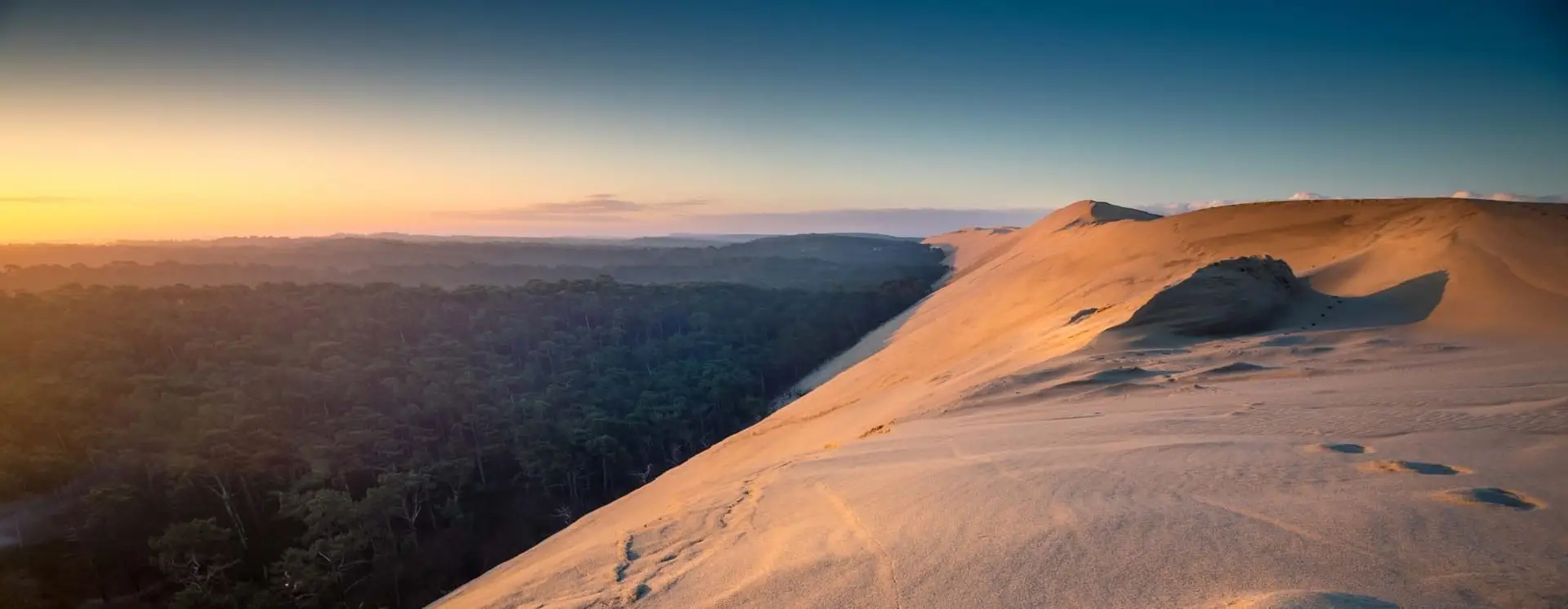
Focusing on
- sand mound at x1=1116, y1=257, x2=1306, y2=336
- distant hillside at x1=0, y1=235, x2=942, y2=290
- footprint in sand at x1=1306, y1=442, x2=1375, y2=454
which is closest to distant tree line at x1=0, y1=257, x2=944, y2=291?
distant hillside at x1=0, y1=235, x2=942, y2=290

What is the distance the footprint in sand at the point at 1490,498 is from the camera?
9.14ft

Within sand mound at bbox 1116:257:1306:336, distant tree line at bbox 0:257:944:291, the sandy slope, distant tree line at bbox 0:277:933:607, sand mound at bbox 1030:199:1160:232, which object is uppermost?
sand mound at bbox 1030:199:1160:232

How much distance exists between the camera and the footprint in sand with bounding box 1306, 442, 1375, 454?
12.5 feet

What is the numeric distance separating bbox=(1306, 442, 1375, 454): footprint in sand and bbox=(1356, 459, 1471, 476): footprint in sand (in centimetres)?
26

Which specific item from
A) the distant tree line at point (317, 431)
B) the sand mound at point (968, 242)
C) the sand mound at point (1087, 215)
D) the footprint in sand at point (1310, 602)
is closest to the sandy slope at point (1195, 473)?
the footprint in sand at point (1310, 602)

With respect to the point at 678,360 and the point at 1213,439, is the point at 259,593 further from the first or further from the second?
the point at 678,360

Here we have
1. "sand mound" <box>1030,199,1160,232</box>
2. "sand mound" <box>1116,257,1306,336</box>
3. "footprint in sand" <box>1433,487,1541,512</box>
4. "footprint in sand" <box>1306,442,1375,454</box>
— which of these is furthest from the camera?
"sand mound" <box>1030,199,1160,232</box>

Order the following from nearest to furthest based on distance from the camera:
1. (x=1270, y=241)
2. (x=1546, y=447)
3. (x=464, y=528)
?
(x=1546, y=447) → (x=1270, y=241) → (x=464, y=528)

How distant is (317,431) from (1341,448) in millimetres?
24405

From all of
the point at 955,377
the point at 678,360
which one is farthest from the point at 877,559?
the point at 678,360

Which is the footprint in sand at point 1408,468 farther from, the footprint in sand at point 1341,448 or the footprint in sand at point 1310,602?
the footprint in sand at point 1310,602

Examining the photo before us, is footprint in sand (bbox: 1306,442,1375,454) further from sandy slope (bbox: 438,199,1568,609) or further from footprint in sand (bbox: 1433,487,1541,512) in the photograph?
footprint in sand (bbox: 1433,487,1541,512)

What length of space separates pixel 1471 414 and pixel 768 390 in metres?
26.2

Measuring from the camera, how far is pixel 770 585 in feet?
9.73
